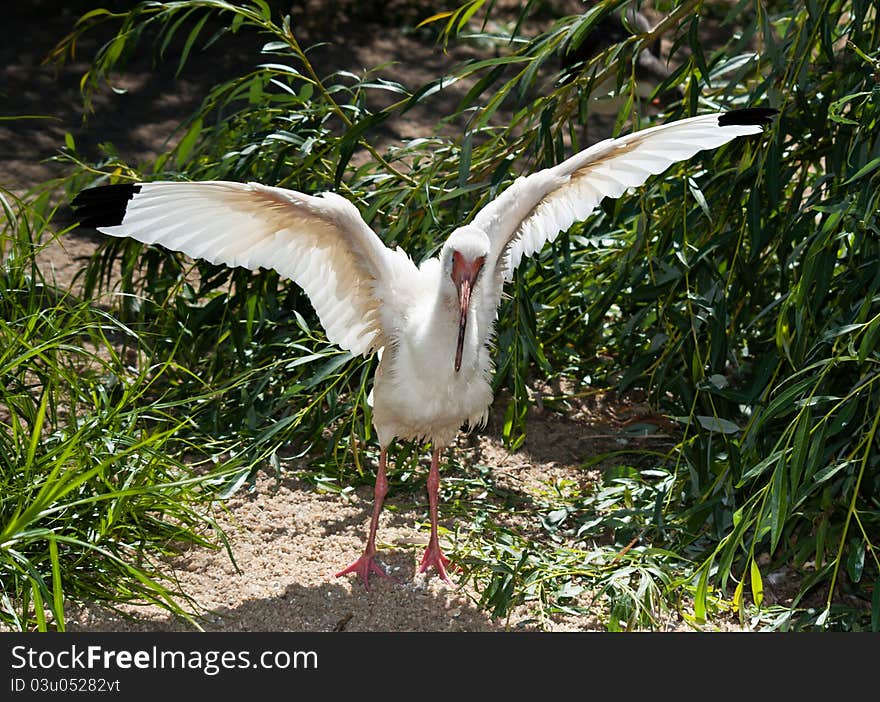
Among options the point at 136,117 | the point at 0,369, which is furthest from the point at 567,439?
the point at 136,117

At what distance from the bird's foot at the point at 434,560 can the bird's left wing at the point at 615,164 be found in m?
0.89

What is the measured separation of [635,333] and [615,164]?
131 cm

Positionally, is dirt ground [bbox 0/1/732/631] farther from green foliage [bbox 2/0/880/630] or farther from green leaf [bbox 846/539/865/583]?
green leaf [bbox 846/539/865/583]

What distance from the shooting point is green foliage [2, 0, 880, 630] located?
3.46 m

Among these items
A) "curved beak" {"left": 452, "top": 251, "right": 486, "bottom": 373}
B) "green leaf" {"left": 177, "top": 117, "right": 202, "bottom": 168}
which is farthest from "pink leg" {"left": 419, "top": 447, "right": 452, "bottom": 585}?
"green leaf" {"left": 177, "top": 117, "right": 202, "bottom": 168}

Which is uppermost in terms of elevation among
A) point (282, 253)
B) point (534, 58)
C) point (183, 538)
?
point (534, 58)

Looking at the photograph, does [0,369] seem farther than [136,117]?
No

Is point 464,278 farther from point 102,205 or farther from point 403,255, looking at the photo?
point 102,205

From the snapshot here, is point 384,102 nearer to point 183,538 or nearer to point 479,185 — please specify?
point 479,185

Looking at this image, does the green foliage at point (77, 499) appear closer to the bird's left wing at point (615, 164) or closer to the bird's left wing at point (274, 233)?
the bird's left wing at point (274, 233)

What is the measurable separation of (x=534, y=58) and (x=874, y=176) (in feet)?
3.92

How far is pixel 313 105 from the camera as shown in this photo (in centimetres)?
477

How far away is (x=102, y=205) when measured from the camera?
10.3ft

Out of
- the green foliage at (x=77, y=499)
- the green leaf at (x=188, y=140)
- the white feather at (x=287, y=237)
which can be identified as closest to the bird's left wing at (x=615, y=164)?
the white feather at (x=287, y=237)
